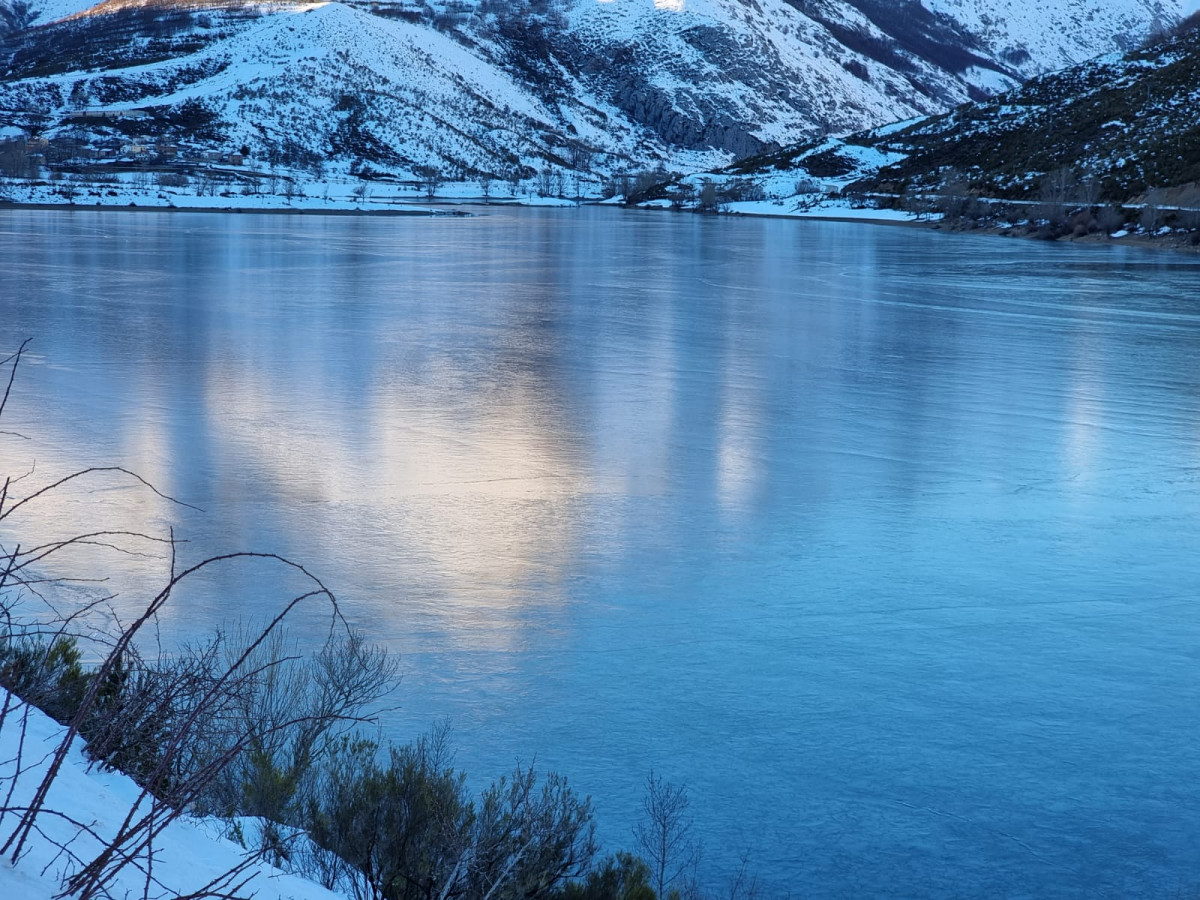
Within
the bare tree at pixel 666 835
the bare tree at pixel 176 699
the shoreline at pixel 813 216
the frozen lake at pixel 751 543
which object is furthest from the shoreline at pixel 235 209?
the bare tree at pixel 666 835

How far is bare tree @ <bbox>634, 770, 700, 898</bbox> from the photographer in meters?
4.55

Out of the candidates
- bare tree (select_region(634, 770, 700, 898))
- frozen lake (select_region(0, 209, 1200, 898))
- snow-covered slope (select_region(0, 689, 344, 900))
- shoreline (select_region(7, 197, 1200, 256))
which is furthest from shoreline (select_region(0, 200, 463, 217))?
bare tree (select_region(634, 770, 700, 898))

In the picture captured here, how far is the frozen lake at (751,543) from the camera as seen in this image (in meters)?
5.12

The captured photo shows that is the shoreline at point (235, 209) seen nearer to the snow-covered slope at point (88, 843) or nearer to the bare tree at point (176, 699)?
the bare tree at point (176, 699)

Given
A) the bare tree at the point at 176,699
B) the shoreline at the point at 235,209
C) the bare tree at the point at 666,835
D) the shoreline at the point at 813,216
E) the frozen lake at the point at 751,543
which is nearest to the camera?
the bare tree at the point at 176,699

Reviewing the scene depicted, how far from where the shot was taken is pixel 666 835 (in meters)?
4.65

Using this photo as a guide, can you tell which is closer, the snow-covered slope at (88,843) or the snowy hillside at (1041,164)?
the snow-covered slope at (88,843)

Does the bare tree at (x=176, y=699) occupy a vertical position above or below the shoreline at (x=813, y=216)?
below

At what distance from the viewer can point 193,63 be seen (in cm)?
17900

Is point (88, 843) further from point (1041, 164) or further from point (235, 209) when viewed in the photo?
point (235, 209)

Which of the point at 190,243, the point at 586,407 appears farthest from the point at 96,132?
the point at 586,407

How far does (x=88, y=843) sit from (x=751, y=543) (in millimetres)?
5634

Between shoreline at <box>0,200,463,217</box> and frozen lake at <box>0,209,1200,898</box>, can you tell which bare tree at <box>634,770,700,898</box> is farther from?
shoreline at <box>0,200,463,217</box>

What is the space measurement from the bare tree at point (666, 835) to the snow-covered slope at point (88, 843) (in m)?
1.30
